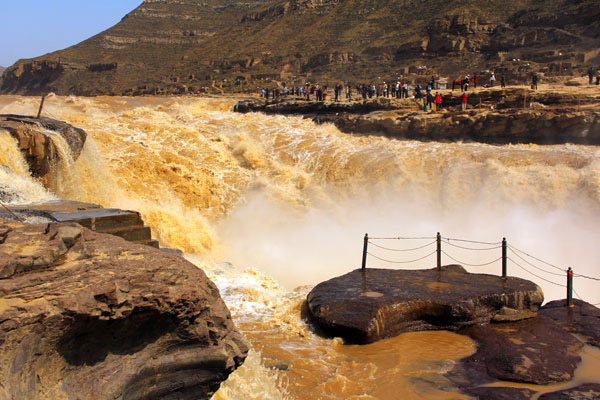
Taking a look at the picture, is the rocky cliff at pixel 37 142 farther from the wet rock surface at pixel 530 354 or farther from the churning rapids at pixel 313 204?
the wet rock surface at pixel 530 354

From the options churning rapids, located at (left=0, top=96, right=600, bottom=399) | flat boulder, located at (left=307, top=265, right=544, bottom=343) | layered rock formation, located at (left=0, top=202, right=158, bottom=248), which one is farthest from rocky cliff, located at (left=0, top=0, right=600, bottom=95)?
layered rock formation, located at (left=0, top=202, right=158, bottom=248)

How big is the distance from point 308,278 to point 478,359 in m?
5.60

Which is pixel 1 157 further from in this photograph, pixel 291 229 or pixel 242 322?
pixel 291 229

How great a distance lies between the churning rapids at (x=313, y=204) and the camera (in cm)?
712

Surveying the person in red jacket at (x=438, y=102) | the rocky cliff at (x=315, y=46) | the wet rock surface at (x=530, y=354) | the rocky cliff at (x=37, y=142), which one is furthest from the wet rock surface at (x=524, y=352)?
the rocky cliff at (x=315, y=46)

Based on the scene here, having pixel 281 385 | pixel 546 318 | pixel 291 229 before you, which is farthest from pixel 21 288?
pixel 291 229

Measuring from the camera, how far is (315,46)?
160 feet

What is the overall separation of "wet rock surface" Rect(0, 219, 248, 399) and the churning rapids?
259 cm

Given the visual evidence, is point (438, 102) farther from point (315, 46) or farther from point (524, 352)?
point (315, 46)

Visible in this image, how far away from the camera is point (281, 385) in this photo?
606 centimetres

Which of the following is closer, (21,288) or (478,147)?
(21,288)

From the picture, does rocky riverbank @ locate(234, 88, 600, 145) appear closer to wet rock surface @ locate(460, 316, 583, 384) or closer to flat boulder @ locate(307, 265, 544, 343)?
flat boulder @ locate(307, 265, 544, 343)

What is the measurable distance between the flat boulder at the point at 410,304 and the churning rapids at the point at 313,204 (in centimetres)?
21

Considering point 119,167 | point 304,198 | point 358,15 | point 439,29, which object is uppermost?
point 358,15
